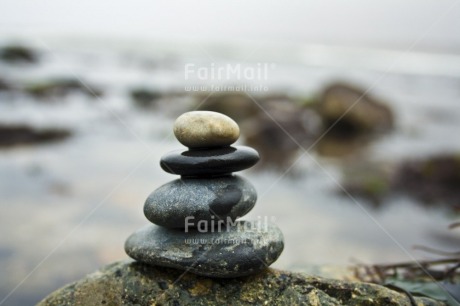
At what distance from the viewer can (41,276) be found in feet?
17.2

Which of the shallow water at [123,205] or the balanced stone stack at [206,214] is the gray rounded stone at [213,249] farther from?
the shallow water at [123,205]

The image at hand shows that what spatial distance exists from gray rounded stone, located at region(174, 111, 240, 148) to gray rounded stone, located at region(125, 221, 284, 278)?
632 millimetres

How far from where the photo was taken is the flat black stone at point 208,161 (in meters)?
3.30

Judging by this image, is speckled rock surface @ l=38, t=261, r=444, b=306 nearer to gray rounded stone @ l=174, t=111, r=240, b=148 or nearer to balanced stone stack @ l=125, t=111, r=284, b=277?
balanced stone stack @ l=125, t=111, r=284, b=277

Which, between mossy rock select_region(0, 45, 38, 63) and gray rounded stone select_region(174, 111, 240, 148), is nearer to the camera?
gray rounded stone select_region(174, 111, 240, 148)

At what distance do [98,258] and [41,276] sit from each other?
68 cm

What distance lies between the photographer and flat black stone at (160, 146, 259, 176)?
3.30 metres

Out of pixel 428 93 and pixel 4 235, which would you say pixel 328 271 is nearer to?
pixel 4 235

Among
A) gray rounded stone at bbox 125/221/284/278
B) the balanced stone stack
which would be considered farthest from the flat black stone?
gray rounded stone at bbox 125/221/284/278

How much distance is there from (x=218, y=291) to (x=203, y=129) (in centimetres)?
111

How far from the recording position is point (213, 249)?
3.20m

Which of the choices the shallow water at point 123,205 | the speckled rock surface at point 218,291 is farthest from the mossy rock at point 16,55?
the speckled rock surface at point 218,291

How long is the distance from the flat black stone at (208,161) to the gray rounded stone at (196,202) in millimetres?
92

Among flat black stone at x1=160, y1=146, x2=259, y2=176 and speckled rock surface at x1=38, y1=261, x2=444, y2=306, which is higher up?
flat black stone at x1=160, y1=146, x2=259, y2=176
